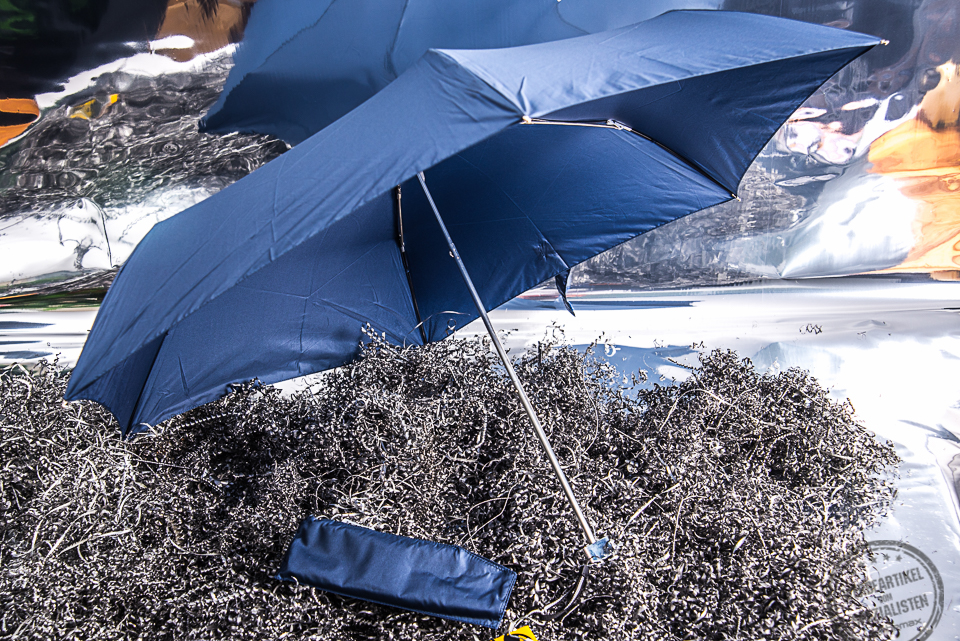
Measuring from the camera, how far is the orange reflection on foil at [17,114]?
335cm

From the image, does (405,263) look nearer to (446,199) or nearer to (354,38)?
(446,199)

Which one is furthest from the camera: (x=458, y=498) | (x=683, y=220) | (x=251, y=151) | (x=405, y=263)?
(x=683, y=220)

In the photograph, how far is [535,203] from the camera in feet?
7.34

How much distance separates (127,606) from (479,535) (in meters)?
1.00

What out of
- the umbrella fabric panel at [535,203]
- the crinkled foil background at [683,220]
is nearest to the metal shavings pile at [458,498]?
the umbrella fabric panel at [535,203]

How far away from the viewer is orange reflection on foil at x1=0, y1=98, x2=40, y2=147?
11.0ft

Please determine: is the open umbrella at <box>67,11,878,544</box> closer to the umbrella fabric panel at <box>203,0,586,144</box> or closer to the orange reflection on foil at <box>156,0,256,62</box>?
the umbrella fabric panel at <box>203,0,586,144</box>

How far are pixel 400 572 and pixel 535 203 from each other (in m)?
1.41

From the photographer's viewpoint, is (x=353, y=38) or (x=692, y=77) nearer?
(x=692, y=77)

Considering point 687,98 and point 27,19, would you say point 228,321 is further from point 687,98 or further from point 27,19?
point 27,19

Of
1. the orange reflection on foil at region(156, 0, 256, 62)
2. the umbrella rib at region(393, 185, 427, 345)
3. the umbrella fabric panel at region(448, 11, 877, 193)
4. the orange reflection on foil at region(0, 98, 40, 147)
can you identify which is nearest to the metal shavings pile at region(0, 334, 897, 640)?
the umbrella rib at region(393, 185, 427, 345)

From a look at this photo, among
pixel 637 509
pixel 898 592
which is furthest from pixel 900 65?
pixel 637 509

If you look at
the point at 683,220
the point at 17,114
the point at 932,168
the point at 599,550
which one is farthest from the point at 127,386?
the point at 932,168

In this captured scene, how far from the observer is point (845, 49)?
140 cm
